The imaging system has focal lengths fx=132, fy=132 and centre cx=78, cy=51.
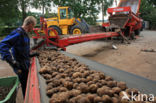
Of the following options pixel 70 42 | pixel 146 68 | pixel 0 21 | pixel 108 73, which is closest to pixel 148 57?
pixel 146 68

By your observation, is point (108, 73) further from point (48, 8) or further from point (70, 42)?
point (48, 8)

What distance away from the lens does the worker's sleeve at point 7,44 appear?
2160mm

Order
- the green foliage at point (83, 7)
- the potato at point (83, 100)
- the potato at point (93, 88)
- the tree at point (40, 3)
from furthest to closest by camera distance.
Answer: the tree at point (40, 3) < the green foliage at point (83, 7) < the potato at point (93, 88) < the potato at point (83, 100)

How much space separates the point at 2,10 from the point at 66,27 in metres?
13.1

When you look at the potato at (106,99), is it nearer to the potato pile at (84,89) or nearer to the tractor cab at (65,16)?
the potato pile at (84,89)

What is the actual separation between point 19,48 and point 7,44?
0.30 metres

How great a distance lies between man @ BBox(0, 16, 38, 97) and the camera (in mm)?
2207

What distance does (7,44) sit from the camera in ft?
7.33

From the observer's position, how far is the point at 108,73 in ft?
6.63

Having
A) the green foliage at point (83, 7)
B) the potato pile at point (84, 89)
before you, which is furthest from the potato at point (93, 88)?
the green foliage at point (83, 7)

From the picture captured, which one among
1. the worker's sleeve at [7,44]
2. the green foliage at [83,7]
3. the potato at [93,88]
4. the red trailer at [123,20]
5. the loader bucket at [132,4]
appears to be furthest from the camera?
the green foliage at [83,7]

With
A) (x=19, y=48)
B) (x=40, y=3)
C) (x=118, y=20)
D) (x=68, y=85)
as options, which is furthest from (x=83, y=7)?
(x=68, y=85)

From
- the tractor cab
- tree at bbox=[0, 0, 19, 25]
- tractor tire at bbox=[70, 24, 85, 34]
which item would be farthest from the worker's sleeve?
tree at bbox=[0, 0, 19, 25]

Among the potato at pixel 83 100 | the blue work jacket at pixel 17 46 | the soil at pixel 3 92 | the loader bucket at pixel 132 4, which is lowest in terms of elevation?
the soil at pixel 3 92
